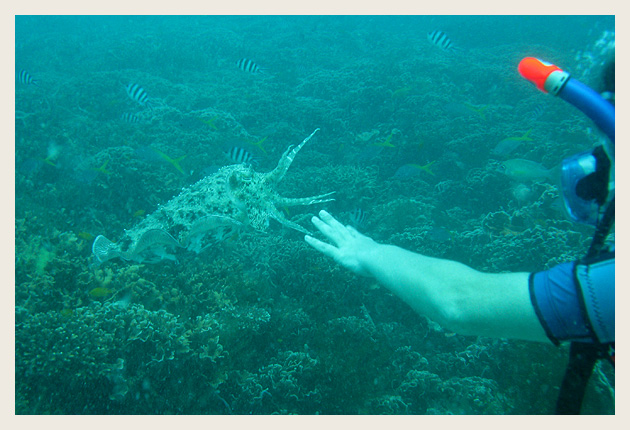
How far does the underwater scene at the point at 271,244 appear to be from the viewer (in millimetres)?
3215

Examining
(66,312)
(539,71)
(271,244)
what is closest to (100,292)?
(66,312)

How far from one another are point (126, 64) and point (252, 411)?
60.4 ft

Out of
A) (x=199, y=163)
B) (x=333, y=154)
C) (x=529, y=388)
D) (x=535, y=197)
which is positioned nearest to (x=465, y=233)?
(x=535, y=197)

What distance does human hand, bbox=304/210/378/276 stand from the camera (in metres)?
2.23

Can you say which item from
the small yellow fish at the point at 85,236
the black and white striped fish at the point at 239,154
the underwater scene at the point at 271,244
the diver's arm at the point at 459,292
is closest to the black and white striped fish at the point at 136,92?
the underwater scene at the point at 271,244

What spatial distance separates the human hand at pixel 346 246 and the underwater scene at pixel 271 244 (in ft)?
4.38

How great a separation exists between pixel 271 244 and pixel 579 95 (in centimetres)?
407

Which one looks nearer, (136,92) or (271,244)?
(271,244)

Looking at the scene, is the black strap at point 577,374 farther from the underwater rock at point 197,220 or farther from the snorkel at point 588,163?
the underwater rock at point 197,220

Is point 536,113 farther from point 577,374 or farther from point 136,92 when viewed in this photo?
point 136,92

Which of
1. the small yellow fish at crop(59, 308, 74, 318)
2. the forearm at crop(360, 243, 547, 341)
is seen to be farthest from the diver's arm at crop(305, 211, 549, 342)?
the small yellow fish at crop(59, 308, 74, 318)

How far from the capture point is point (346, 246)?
2320mm

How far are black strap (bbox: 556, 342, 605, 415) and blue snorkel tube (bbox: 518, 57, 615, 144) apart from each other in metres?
1.11

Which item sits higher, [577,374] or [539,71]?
[539,71]
